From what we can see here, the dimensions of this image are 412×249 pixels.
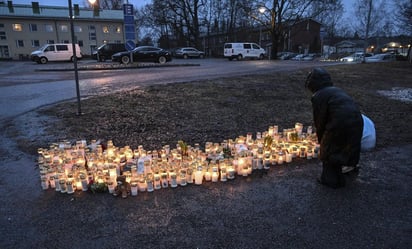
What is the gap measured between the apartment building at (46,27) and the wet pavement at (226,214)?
45.4 meters

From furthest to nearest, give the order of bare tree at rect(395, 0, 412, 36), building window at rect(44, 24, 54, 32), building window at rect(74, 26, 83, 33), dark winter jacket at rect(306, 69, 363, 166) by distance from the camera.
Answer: building window at rect(74, 26, 83, 33) < building window at rect(44, 24, 54, 32) < bare tree at rect(395, 0, 412, 36) < dark winter jacket at rect(306, 69, 363, 166)

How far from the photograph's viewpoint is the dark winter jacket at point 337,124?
3.25 meters

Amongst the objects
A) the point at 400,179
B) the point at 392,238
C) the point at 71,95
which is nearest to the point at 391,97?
the point at 400,179

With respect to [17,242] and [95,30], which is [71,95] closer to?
[17,242]

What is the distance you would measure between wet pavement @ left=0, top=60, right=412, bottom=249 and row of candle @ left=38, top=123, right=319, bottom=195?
0.13 metres

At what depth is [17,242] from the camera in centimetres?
253

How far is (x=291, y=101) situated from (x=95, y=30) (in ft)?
162

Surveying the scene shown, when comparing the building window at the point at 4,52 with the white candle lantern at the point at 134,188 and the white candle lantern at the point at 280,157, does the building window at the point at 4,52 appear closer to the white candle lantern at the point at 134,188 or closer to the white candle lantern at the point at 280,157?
the white candle lantern at the point at 134,188

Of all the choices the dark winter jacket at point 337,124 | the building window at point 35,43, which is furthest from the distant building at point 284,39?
the dark winter jacket at point 337,124

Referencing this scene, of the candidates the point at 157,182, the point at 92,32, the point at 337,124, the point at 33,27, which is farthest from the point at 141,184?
the point at 33,27

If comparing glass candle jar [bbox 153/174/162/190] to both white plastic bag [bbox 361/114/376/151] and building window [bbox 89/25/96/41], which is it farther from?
building window [bbox 89/25/96/41]

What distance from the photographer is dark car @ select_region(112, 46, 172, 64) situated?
22734mm

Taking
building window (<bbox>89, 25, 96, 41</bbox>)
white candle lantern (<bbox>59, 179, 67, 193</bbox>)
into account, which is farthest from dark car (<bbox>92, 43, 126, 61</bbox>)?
white candle lantern (<bbox>59, 179, 67, 193</bbox>)

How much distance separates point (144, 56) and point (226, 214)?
2217cm
